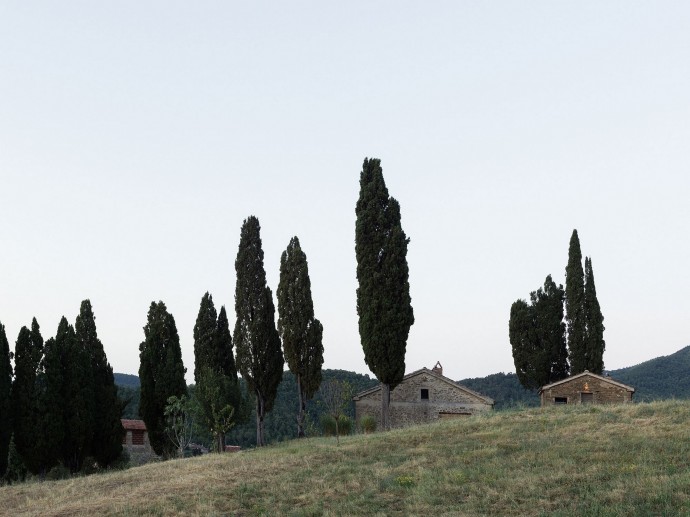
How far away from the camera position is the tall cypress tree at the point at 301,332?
149 ft

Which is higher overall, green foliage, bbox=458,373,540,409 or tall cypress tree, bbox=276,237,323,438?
tall cypress tree, bbox=276,237,323,438

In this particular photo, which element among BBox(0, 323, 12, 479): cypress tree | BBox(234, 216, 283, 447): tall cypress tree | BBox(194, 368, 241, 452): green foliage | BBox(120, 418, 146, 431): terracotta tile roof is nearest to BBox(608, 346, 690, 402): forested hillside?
BBox(120, 418, 146, 431): terracotta tile roof

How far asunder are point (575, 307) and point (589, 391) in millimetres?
11968

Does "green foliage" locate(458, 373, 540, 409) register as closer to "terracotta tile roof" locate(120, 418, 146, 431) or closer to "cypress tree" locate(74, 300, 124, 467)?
"terracotta tile roof" locate(120, 418, 146, 431)

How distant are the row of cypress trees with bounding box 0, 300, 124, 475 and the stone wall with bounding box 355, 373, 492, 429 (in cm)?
1723

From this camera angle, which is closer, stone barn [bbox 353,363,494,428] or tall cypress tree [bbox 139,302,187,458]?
tall cypress tree [bbox 139,302,187,458]

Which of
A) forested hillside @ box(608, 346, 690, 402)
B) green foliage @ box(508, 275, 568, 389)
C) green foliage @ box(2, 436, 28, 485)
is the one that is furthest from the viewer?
forested hillside @ box(608, 346, 690, 402)

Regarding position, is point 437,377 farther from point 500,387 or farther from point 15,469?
point 500,387

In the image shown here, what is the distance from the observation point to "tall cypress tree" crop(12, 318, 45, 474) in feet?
130

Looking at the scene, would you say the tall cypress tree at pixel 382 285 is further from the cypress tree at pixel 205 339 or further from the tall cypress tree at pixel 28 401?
the tall cypress tree at pixel 28 401

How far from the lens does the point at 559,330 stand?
2525 inches

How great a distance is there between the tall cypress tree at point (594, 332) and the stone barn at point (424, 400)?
12077 millimetres

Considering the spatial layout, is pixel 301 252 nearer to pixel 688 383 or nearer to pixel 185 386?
pixel 185 386

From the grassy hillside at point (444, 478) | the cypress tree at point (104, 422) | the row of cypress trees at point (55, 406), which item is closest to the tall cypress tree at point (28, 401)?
the row of cypress trees at point (55, 406)
